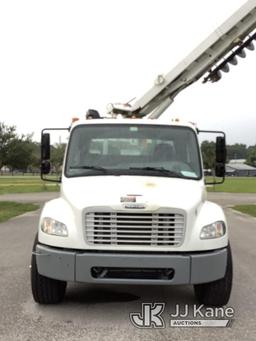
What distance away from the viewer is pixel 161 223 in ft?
A: 19.8

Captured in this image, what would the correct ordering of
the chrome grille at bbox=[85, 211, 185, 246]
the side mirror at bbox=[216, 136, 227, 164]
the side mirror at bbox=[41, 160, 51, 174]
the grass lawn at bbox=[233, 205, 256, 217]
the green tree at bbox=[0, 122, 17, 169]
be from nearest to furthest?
the chrome grille at bbox=[85, 211, 185, 246] < the side mirror at bbox=[216, 136, 227, 164] < the side mirror at bbox=[41, 160, 51, 174] < the grass lawn at bbox=[233, 205, 256, 217] < the green tree at bbox=[0, 122, 17, 169]

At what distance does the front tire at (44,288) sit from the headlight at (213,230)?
174 centimetres

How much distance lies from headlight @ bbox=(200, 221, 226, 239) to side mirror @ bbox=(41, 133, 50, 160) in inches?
105

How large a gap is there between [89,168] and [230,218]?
42.3ft

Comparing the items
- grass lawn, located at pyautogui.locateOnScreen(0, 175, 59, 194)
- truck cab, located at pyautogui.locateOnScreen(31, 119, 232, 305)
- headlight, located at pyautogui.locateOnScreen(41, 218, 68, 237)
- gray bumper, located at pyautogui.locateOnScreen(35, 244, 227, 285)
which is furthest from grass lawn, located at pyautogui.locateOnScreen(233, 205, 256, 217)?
grass lawn, located at pyautogui.locateOnScreen(0, 175, 59, 194)

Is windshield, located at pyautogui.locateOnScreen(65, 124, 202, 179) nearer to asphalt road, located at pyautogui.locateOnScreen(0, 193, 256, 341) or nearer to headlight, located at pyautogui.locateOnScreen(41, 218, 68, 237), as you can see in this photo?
headlight, located at pyautogui.locateOnScreen(41, 218, 68, 237)

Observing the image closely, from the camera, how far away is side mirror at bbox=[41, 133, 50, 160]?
7.63 meters

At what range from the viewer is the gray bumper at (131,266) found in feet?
19.2

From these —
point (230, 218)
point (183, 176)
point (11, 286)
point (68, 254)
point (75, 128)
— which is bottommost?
point (230, 218)

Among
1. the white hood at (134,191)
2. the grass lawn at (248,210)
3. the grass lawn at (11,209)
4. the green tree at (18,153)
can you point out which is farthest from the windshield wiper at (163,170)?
the green tree at (18,153)

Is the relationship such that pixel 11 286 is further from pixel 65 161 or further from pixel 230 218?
pixel 230 218

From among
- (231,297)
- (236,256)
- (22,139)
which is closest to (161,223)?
(231,297)

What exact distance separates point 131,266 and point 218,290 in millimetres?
1141

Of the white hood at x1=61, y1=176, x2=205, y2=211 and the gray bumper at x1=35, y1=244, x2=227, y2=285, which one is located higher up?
the white hood at x1=61, y1=176, x2=205, y2=211
